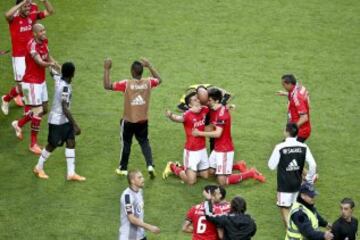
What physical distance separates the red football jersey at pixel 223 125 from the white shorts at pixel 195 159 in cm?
24

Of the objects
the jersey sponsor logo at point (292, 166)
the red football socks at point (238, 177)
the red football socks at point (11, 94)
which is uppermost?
the red football socks at point (11, 94)

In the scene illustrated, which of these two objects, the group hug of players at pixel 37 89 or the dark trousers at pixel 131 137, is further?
the dark trousers at pixel 131 137

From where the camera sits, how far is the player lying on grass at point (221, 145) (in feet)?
44.6

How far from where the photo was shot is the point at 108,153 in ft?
48.6

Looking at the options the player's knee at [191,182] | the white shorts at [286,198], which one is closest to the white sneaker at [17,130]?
the player's knee at [191,182]

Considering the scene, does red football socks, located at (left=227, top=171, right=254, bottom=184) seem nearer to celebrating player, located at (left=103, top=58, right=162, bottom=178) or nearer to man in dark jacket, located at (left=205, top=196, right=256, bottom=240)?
celebrating player, located at (left=103, top=58, right=162, bottom=178)

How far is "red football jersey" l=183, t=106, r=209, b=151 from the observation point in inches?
542

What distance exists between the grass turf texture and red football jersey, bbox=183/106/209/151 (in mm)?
717

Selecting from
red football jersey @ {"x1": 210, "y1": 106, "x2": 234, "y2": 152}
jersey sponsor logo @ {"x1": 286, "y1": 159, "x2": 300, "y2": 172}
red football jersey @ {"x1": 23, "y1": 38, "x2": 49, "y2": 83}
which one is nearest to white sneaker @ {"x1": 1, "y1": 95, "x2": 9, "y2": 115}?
red football jersey @ {"x1": 23, "y1": 38, "x2": 49, "y2": 83}

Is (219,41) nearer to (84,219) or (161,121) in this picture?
(161,121)

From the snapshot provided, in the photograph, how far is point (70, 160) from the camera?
13750 millimetres

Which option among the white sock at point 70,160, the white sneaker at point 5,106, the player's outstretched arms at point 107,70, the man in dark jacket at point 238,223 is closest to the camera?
the man in dark jacket at point 238,223

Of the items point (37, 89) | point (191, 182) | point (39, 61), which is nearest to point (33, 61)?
point (39, 61)

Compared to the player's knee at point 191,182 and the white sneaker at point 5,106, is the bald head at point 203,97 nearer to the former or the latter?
the player's knee at point 191,182
